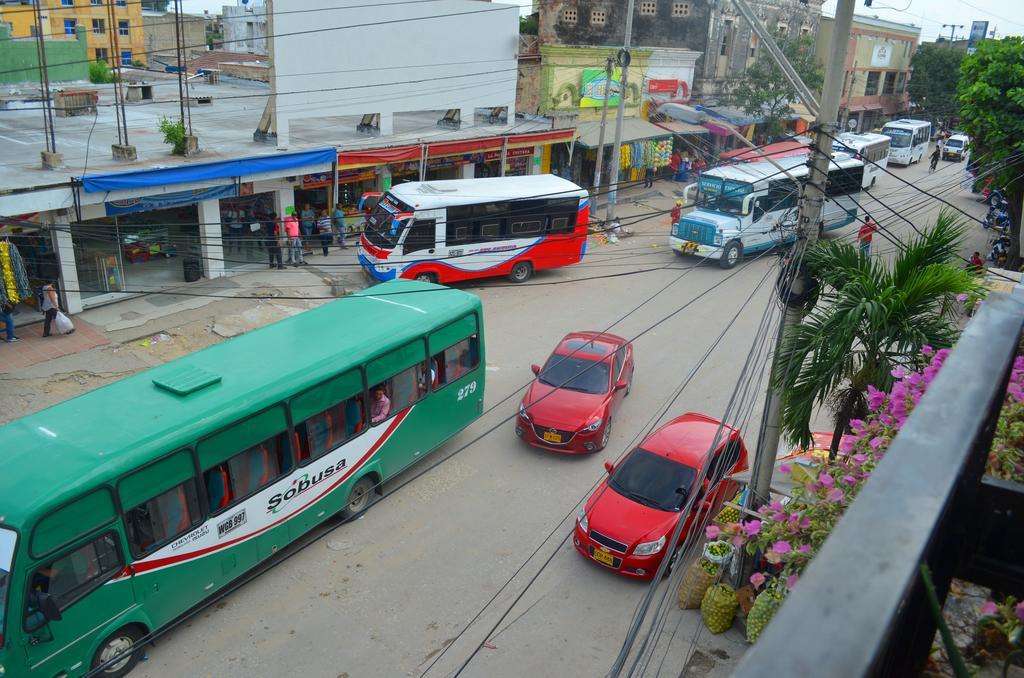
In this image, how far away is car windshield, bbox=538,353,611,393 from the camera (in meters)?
14.6

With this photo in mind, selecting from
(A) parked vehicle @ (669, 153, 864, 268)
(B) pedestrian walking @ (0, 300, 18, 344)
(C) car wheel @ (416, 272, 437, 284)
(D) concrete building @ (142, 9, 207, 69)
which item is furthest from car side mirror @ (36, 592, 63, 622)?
(D) concrete building @ (142, 9, 207, 69)

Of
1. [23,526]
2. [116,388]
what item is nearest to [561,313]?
[116,388]

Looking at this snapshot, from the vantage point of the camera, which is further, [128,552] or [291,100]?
[291,100]

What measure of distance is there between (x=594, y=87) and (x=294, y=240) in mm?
16674

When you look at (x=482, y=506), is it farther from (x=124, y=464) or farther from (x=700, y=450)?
(x=124, y=464)

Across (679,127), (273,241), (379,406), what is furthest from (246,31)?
(379,406)

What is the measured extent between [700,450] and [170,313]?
12.8 meters

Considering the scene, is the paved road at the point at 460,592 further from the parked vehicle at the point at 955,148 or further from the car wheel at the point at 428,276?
the parked vehicle at the point at 955,148

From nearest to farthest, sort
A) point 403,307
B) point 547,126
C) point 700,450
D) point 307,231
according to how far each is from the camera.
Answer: point 700,450
point 403,307
point 307,231
point 547,126

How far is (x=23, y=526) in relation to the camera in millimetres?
7566

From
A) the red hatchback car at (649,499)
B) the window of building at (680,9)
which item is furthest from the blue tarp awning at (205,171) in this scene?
the window of building at (680,9)

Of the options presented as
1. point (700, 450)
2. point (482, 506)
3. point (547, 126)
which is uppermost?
point (547, 126)

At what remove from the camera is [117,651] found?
8781 millimetres

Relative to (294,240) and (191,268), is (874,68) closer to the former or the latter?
(294,240)
